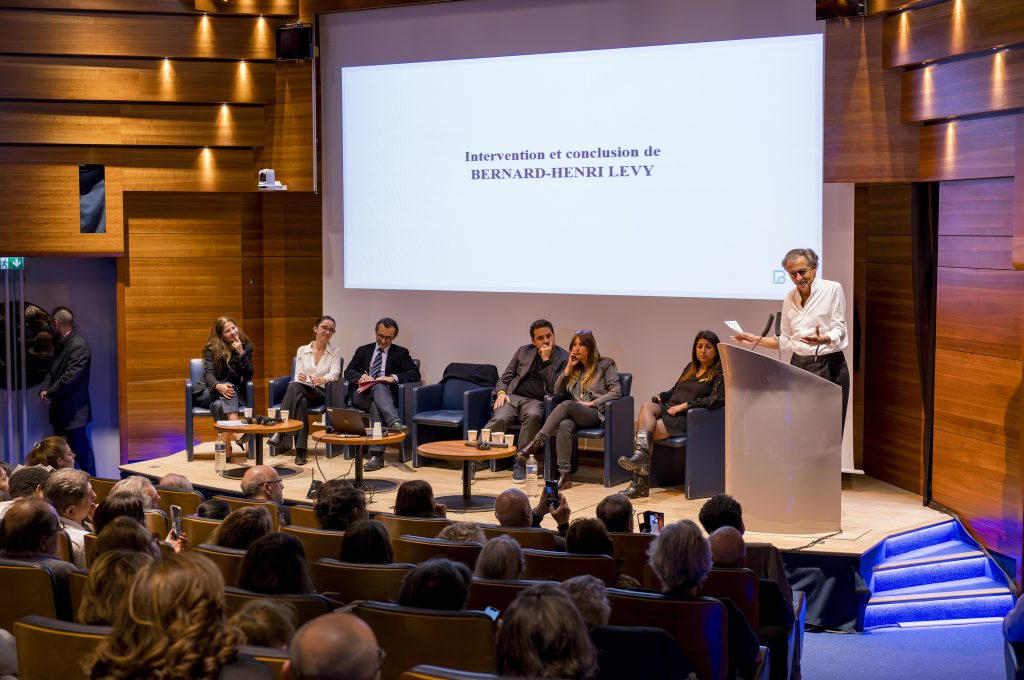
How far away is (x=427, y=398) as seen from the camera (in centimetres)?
827

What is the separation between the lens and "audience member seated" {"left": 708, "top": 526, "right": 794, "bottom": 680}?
394 cm

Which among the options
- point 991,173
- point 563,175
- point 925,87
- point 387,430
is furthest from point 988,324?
point 387,430

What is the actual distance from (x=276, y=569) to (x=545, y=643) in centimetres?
112

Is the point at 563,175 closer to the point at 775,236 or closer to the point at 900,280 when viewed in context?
the point at 775,236

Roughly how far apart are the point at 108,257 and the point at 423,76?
3116 mm

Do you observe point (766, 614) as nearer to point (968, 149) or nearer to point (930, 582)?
point (930, 582)

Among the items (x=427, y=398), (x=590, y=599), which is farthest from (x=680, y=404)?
(x=590, y=599)

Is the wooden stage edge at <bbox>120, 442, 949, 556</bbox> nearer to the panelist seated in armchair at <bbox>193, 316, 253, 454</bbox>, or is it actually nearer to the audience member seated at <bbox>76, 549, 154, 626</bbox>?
the panelist seated in armchair at <bbox>193, 316, 253, 454</bbox>

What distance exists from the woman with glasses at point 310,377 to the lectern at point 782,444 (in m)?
3.58

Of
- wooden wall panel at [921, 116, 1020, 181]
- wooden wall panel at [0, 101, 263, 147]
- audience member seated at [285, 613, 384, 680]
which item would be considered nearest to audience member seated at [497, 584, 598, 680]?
audience member seated at [285, 613, 384, 680]

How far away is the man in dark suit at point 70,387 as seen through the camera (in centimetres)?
855

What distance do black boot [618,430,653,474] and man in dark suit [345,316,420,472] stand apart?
1.75m

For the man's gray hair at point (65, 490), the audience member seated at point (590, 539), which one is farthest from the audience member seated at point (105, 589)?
the man's gray hair at point (65, 490)

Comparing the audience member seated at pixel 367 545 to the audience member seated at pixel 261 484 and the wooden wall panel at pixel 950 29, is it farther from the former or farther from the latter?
the wooden wall panel at pixel 950 29
